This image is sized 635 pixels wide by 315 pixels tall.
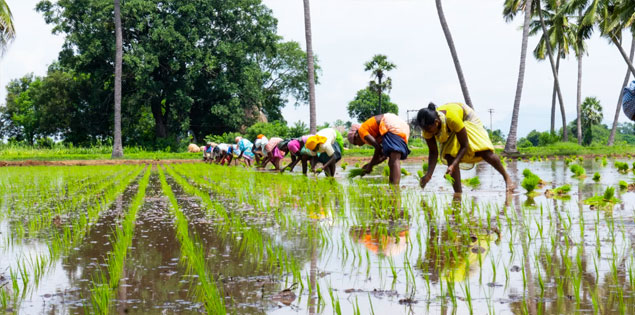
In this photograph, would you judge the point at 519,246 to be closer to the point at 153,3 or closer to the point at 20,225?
the point at 20,225

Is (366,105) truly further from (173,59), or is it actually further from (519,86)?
(519,86)

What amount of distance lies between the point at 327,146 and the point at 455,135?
4226 mm

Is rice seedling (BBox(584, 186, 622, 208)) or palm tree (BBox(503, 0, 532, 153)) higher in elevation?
palm tree (BBox(503, 0, 532, 153))

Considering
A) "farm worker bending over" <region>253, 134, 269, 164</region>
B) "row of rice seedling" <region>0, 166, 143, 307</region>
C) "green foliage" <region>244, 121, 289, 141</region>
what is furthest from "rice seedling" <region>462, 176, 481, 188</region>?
"green foliage" <region>244, 121, 289, 141</region>

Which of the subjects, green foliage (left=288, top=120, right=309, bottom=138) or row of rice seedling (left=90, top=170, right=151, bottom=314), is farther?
green foliage (left=288, top=120, right=309, bottom=138)

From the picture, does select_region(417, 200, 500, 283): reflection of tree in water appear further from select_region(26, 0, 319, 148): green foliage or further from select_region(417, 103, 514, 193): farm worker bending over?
select_region(26, 0, 319, 148): green foliage

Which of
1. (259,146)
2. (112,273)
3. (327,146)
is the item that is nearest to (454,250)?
(112,273)

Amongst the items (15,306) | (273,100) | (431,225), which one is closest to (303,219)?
(431,225)

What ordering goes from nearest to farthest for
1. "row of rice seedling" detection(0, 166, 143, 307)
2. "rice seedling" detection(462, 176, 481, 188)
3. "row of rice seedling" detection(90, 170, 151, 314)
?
"row of rice seedling" detection(90, 170, 151, 314)
"row of rice seedling" detection(0, 166, 143, 307)
"rice seedling" detection(462, 176, 481, 188)

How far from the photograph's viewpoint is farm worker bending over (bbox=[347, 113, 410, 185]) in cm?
909

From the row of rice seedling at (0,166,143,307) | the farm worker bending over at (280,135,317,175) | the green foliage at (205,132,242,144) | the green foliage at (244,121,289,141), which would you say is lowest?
the row of rice seedling at (0,166,143,307)

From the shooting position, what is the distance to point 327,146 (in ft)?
38.1

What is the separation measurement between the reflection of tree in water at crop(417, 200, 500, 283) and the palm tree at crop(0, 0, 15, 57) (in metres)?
28.6

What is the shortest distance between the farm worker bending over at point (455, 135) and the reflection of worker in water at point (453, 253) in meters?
2.85
